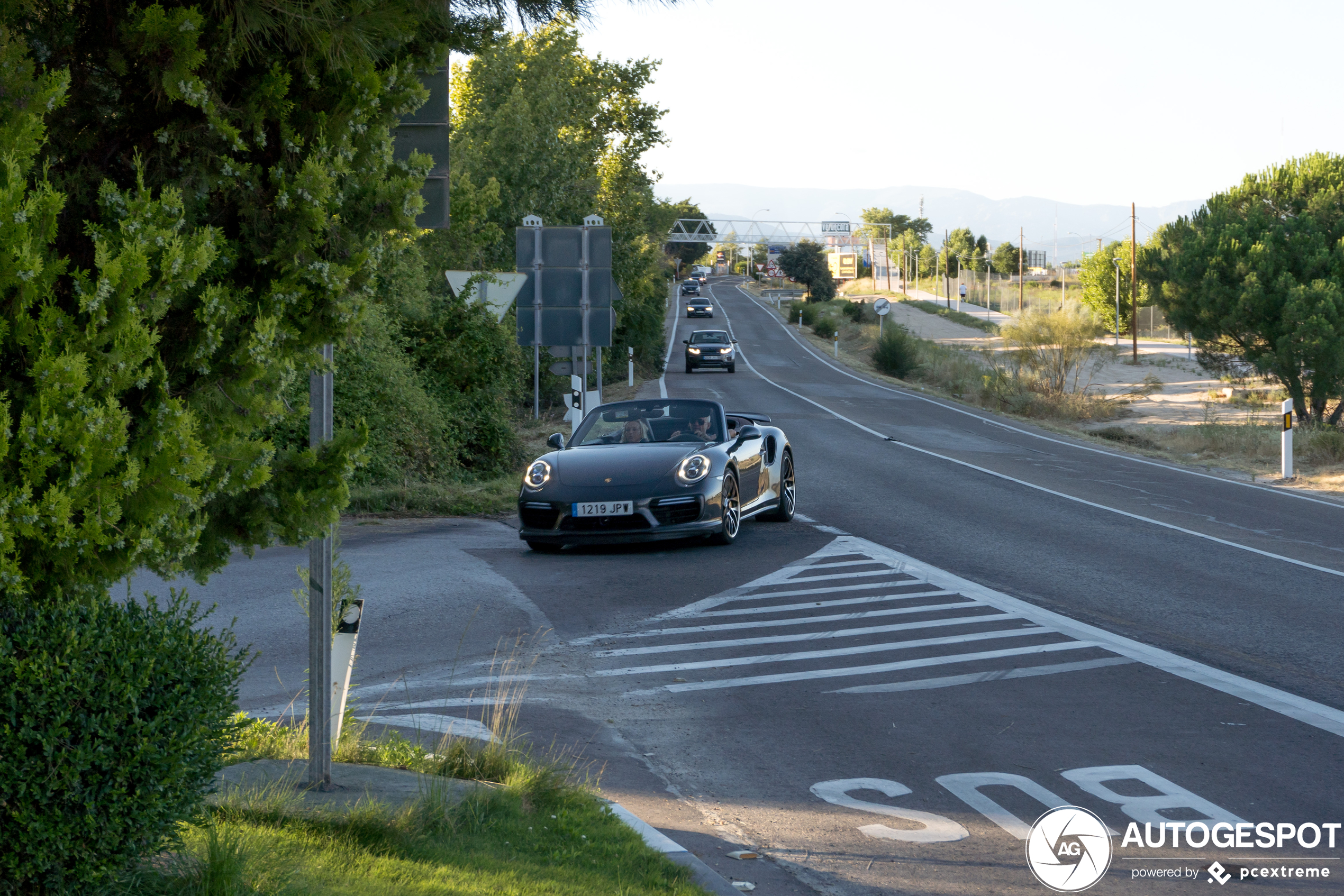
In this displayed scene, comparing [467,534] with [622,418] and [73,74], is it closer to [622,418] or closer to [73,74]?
[622,418]

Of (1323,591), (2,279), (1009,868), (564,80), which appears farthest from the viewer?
(564,80)

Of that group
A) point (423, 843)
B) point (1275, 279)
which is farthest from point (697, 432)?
point (1275, 279)

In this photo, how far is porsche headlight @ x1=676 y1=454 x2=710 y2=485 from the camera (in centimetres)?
1058

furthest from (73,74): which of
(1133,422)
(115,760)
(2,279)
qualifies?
(1133,422)

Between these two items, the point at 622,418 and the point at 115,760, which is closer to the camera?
the point at 115,760

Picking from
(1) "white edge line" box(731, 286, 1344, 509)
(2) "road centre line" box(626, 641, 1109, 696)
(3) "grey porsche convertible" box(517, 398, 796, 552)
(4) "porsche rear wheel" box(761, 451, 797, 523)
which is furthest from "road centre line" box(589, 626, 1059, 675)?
(1) "white edge line" box(731, 286, 1344, 509)

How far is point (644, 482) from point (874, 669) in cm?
403

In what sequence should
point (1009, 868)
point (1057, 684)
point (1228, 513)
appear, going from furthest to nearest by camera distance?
point (1228, 513) → point (1057, 684) → point (1009, 868)

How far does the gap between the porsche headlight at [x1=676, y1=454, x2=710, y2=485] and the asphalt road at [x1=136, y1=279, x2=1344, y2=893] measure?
73 centimetres

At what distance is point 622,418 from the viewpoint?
12039mm

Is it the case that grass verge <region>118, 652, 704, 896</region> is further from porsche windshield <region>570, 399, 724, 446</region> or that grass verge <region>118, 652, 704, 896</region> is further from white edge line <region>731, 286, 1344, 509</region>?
white edge line <region>731, 286, 1344, 509</region>

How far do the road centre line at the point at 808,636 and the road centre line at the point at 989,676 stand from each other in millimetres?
1099

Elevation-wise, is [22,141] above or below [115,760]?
above

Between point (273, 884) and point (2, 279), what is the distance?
1.70 metres
